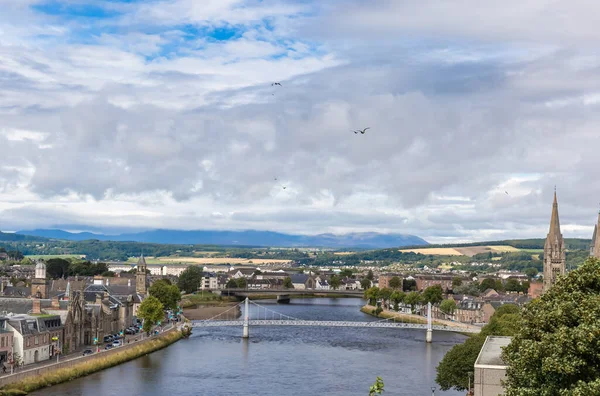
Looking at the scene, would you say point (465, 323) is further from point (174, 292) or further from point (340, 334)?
point (174, 292)

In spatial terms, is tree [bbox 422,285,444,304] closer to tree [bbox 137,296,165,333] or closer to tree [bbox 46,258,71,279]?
tree [bbox 137,296,165,333]

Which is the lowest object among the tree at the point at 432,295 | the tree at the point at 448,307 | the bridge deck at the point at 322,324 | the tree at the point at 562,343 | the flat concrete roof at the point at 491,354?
the bridge deck at the point at 322,324

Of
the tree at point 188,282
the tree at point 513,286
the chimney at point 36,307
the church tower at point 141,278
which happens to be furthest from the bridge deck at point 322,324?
the tree at point 188,282

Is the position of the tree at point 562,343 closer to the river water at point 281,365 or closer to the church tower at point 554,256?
the river water at point 281,365

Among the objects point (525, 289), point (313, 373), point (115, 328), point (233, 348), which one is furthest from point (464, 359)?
point (525, 289)

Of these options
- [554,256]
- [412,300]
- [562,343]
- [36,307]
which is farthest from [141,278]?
[562,343]

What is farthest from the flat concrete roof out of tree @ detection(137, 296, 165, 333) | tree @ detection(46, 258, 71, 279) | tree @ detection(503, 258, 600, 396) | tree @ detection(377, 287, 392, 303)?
tree @ detection(46, 258, 71, 279)
